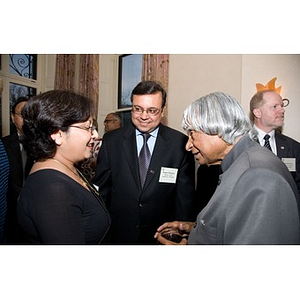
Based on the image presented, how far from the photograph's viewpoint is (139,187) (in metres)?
1.76

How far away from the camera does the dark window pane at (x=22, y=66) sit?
15.1 ft

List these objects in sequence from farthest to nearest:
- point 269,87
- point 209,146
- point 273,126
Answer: point 269,87
point 273,126
point 209,146

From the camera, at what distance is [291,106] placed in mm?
2268

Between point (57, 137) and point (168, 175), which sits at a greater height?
point (57, 137)

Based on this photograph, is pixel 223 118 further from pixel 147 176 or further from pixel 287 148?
pixel 287 148

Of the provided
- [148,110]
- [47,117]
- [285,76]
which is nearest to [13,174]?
[148,110]

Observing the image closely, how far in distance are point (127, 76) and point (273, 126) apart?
2459mm

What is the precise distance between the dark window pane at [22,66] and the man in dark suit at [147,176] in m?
3.66

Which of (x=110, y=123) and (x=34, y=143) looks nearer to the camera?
(x=34, y=143)

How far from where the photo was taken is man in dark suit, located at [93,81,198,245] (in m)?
1.77

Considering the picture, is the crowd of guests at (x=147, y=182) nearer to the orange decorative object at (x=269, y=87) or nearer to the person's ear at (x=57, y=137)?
the person's ear at (x=57, y=137)

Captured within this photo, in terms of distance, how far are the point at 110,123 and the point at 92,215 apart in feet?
7.96

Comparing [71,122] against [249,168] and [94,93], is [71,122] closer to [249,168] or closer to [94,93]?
[249,168]
